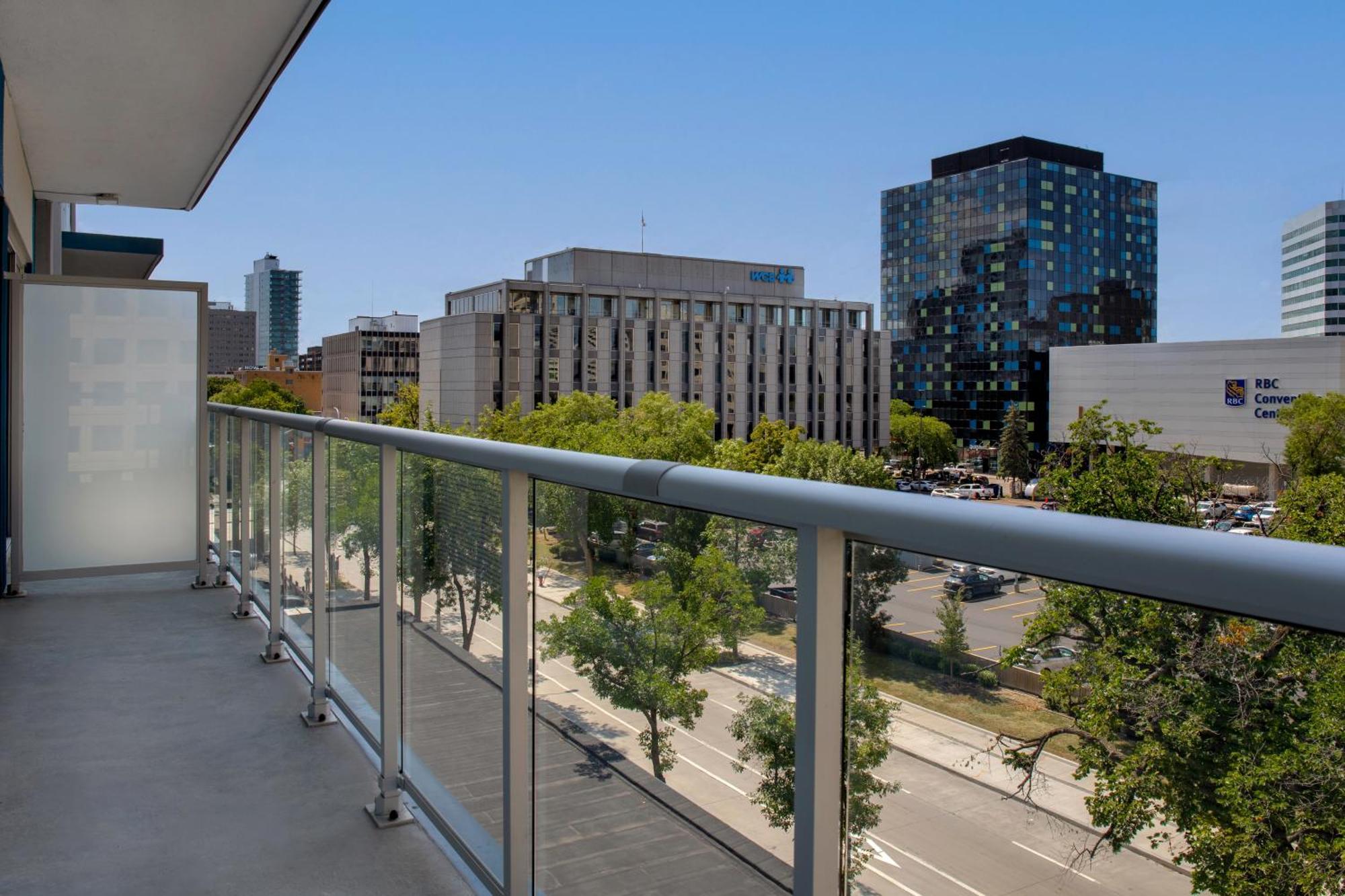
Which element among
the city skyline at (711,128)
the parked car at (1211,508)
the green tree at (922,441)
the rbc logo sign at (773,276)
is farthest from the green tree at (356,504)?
the city skyline at (711,128)

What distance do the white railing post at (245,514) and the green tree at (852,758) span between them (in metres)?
4.34

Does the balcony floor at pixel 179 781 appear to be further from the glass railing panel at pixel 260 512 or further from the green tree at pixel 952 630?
the green tree at pixel 952 630

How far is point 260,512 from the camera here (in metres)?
4.76

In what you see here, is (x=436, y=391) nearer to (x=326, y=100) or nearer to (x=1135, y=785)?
(x=1135, y=785)

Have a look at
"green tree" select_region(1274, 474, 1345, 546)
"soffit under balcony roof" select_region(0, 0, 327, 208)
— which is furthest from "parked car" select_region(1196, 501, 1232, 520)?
"soffit under balcony roof" select_region(0, 0, 327, 208)

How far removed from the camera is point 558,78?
582ft

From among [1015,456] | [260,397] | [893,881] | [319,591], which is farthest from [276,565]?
[1015,456]

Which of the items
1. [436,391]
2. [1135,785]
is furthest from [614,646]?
[436,391]

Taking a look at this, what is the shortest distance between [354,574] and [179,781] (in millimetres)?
772

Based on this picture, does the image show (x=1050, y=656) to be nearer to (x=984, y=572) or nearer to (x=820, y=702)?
(x=984, y=572)

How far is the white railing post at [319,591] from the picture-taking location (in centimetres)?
334

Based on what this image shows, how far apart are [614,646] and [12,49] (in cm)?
587

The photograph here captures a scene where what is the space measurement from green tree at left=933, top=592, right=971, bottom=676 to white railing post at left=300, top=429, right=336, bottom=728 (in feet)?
9.32

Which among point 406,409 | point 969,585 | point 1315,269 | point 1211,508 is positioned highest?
point 1315,269
